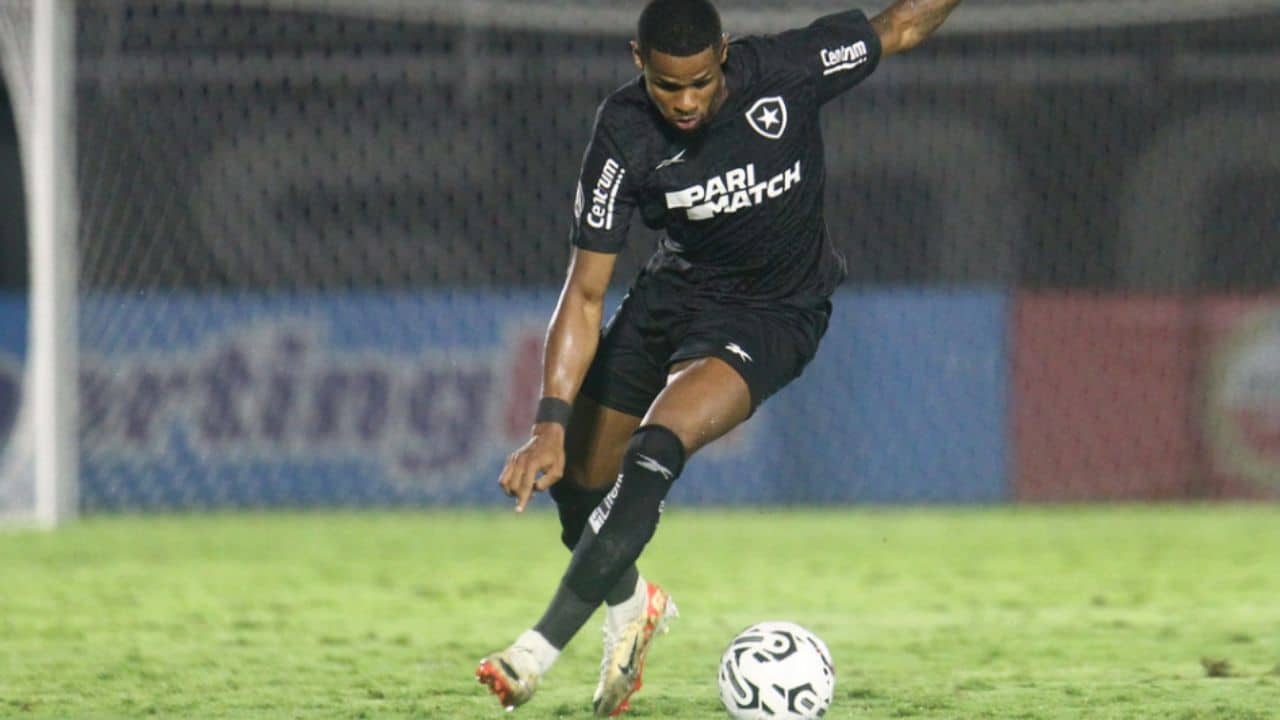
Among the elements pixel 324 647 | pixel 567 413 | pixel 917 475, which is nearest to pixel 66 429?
pixel 324 647

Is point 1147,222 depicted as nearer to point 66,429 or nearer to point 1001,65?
point 1001,65

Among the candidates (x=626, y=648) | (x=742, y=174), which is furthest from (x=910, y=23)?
(x=626, y=648)

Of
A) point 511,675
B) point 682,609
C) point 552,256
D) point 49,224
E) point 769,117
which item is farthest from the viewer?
point 552,256

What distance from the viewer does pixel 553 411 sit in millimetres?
4793

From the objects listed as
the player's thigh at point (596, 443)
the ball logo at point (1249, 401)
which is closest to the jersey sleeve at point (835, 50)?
the player's thigh at point (596, 443)

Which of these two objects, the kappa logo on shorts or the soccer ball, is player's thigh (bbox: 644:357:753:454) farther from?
the soccer ball

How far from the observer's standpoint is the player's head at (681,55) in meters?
4.64

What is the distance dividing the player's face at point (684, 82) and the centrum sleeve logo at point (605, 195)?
24 cm

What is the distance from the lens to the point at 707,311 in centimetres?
526

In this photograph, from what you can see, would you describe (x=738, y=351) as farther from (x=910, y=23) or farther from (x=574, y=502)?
(x=910, y=23)

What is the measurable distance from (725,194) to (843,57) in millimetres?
628

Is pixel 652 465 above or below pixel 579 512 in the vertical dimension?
above

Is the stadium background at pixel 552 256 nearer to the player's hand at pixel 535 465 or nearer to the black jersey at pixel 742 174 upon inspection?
the black jersey at pixel 742 174

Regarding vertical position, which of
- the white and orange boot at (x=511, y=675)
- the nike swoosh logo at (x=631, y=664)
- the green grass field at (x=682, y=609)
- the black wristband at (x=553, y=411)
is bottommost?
the green grass field at (x=682, y=609)
